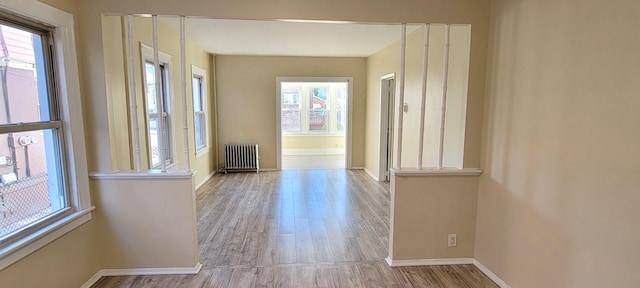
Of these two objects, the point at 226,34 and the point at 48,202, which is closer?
the point at 48,202

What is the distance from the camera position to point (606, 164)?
64.0 inches

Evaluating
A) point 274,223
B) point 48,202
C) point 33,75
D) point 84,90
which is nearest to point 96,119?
point 84,90

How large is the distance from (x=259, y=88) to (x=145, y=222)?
4316mm

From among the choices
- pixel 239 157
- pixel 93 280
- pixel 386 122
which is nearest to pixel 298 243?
pixel 93 280

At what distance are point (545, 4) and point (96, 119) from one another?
316 centimetres

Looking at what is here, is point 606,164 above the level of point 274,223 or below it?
above

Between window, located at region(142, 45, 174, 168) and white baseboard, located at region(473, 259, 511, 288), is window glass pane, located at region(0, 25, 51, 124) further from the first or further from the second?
white baseboard, located at region(473, 259, 511, 288)

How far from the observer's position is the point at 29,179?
1.99 metres

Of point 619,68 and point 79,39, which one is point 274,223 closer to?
point 79,39

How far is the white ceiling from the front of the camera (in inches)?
153

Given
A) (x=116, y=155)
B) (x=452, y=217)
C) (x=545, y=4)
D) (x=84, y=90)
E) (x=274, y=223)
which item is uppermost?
(x=545, y=4)

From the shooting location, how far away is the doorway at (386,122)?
5531 mm

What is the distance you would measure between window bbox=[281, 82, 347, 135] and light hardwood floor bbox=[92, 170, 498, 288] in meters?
4.03

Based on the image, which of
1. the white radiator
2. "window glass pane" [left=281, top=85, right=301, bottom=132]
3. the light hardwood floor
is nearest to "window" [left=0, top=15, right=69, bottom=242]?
the light hardwood floor
